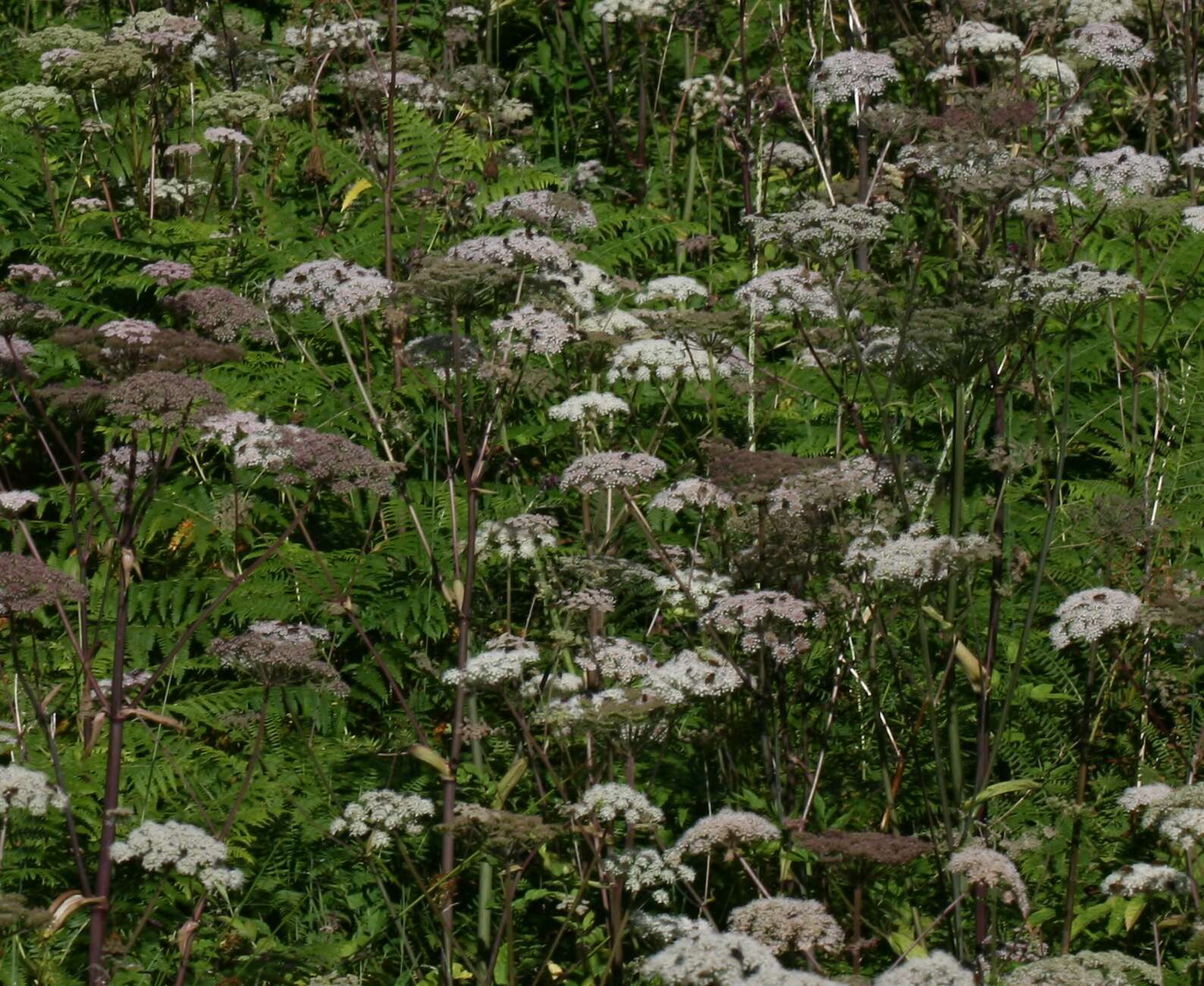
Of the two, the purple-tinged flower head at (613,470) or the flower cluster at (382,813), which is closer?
the flower cluster at (382,813)

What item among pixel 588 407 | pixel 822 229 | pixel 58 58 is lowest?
pixel 588 407

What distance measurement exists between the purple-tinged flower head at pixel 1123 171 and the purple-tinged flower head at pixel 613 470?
211cm

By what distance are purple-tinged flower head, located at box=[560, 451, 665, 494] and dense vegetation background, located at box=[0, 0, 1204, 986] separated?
0.01m

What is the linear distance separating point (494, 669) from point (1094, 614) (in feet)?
5.01

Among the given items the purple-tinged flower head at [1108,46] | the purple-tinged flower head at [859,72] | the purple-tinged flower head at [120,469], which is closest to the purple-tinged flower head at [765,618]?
the purple-tinged flower head at [120,469]

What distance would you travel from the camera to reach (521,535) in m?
4.88

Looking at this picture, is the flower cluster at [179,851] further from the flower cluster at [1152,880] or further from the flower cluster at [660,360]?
the flower cluster at [660,360]

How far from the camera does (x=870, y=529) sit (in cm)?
446

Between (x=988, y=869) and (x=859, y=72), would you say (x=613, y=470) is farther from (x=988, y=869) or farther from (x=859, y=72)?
(x=859, y=72)

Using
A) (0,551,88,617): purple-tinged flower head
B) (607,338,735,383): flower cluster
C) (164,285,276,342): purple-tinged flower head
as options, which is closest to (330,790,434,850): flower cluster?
(0,551,88,617): purple-tinged flower head

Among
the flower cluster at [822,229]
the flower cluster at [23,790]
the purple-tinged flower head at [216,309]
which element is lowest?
the flower cluster at [23,790]

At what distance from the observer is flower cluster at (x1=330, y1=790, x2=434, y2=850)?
4168 millimetres

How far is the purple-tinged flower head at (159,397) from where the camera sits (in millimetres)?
3967

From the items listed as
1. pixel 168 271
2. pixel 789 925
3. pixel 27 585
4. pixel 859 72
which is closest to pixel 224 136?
pixel 168 271
